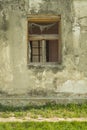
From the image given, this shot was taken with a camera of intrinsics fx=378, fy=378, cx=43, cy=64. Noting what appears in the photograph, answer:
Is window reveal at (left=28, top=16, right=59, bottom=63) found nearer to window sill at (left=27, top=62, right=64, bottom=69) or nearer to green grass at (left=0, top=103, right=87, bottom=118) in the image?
window sill at (left=27, top=62, right=64, bottom=69)

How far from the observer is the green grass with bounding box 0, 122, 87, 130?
27.5ft

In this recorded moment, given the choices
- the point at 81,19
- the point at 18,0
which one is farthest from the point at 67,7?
the point at 18,0

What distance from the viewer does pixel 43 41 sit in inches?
434

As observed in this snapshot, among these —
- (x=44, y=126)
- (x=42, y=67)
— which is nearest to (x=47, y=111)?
(x=42, y=67)

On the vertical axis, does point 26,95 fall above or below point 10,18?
below

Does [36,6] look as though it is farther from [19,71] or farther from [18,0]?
[19,71]

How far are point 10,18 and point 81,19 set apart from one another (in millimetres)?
2013

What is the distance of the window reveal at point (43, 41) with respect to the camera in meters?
11.0

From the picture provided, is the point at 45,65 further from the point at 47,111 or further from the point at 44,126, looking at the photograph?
the point at 44,126

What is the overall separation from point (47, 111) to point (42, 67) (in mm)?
1407

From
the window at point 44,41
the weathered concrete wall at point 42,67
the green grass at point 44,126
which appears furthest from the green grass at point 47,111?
the window at point 44,41

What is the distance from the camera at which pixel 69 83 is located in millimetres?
10766

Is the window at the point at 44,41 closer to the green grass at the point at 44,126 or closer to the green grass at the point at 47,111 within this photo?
the green grass at the point at 47,111

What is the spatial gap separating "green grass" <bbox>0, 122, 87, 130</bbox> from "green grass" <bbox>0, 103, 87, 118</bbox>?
80 cm
